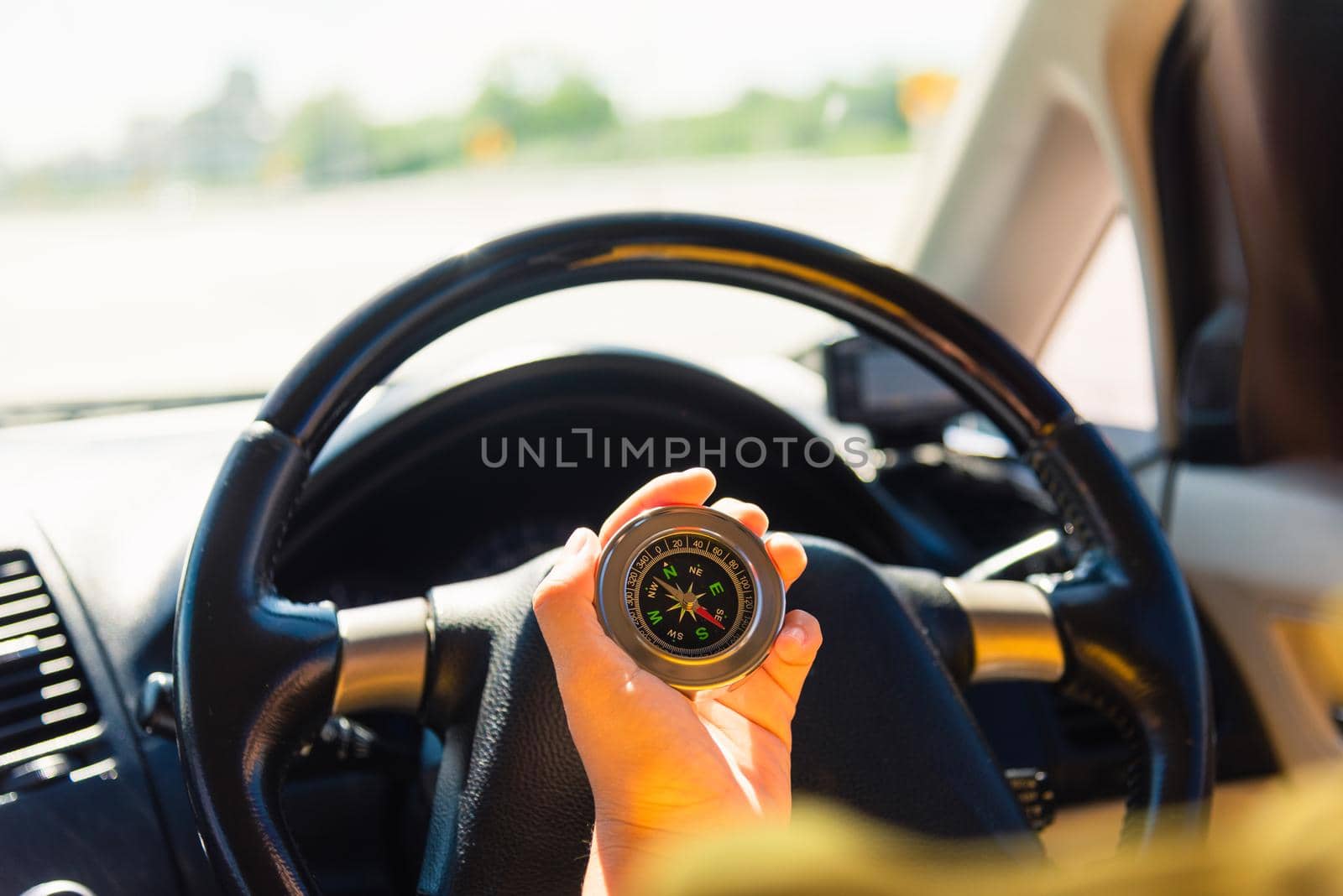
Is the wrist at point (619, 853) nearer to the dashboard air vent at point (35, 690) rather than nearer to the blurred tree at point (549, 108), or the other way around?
the dashboard air vent at point (35, 690)

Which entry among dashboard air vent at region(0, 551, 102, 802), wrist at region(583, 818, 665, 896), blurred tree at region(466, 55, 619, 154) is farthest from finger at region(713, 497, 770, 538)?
blurred tree at region(466, 55, 619, 154)

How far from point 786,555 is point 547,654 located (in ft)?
0.92

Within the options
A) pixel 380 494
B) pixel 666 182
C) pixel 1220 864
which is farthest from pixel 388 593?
pixel 666 182

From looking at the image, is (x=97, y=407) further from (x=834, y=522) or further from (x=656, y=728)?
(x=656, y=728)

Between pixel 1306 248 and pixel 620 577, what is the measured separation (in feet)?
5.92

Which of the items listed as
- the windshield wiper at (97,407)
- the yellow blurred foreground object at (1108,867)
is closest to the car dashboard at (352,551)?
the windshield wiper at (97,407)

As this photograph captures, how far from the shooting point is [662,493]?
113 cm

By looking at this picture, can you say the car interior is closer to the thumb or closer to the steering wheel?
the steering wheel

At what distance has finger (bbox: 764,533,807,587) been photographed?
117cm

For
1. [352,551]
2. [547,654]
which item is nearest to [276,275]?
[352,551]

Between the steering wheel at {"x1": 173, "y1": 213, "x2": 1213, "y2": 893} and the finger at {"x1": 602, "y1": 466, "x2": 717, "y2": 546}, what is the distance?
207 millimetres

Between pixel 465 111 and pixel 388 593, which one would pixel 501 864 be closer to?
pixel 388 593

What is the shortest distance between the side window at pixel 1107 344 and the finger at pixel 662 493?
5.86 ft

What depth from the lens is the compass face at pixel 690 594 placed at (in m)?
1.09
